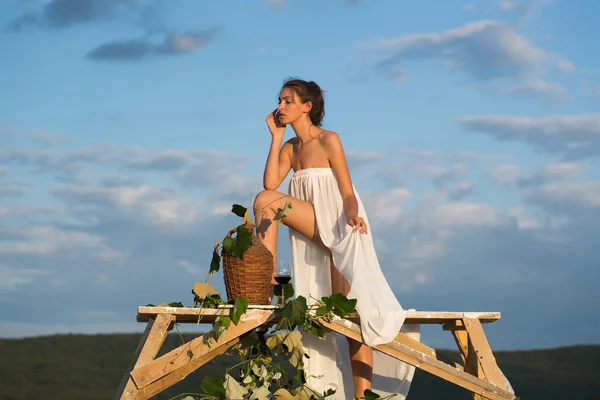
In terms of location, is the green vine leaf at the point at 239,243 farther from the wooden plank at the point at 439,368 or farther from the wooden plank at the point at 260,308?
the wooden plank at the point at 439,368

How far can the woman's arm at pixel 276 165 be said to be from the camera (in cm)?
491

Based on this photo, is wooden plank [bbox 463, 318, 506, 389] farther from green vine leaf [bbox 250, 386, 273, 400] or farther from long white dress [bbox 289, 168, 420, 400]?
green vine leaf [bbox 250, 386, 273, 400]

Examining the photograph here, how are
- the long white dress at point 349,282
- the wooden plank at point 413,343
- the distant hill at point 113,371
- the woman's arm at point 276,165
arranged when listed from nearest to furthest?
A: the long white dress at point 349,282 < the wooden plank at point 413,343 < the woman's arm at point 276,165 < the distant hill at point 113,371

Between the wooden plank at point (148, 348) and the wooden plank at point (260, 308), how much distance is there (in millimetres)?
50

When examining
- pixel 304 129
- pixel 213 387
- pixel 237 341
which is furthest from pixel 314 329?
pixel 304 129

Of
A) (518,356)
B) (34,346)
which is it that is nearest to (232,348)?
(34,346)

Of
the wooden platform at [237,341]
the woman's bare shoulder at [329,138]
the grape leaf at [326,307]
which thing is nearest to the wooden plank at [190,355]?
the wooden platform at [237,341]

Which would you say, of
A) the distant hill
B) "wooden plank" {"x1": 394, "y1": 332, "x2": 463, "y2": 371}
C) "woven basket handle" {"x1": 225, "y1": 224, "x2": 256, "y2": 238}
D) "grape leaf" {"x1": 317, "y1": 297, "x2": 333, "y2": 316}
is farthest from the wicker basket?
the distant hill

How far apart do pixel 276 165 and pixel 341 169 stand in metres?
0.44

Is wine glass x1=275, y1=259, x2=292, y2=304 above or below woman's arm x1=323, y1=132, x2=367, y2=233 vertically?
below

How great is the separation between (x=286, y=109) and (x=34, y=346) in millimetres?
5020

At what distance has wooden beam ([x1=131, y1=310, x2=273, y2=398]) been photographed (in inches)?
160

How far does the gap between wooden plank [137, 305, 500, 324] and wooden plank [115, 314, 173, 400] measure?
0.17ft

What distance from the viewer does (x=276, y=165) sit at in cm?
494
